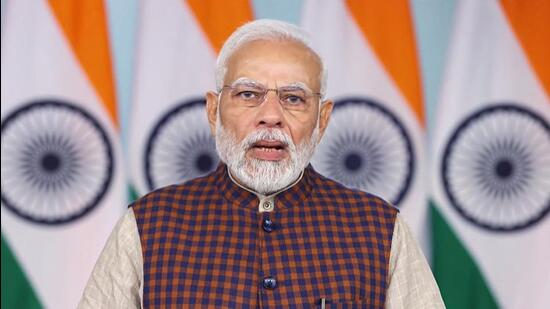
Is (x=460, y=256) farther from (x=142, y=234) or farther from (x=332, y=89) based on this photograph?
Result: (x=142, y=234)

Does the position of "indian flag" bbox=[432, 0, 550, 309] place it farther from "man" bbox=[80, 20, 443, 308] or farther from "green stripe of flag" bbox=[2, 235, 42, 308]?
"green stripe of flag" bbox=[2, 235, 42, 308]

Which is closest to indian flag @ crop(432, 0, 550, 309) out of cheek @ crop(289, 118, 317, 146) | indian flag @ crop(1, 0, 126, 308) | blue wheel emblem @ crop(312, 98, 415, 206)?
blue wheel emblem @ crop(312, 98, 415, 206)

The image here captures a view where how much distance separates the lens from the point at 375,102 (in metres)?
2.94

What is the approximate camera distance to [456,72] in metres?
2.94

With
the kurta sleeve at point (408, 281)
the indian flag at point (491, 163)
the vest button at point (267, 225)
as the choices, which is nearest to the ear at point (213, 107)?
the vest button at point (267, 225)

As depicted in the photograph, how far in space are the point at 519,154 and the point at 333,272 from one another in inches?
55.6

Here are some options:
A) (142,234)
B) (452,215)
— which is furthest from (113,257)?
(452,215)

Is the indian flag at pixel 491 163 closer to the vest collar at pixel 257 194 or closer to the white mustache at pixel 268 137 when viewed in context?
the vest collar at pixel 257 194

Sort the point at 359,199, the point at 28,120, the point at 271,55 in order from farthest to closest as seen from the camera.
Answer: the point at 28,120 → the point at 359,199 → the point at 271,55

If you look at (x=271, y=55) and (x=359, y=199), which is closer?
(x=271, y=55)

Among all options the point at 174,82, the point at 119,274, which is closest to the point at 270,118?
the point at 119,274

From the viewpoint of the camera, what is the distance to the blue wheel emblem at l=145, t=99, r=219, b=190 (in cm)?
291

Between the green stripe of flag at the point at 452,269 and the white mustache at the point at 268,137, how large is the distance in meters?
1.30

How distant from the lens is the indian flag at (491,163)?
9.66 ft
